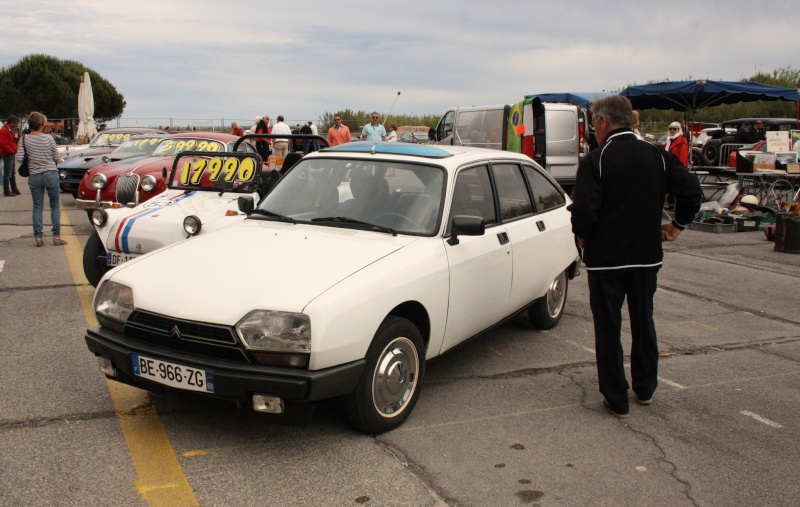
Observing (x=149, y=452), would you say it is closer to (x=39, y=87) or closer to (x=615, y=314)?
(x=615, y=314)

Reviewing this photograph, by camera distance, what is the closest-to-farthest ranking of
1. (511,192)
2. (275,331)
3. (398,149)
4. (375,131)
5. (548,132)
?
1. (275,331)
2. (398,149)
3. (511,192)
4. (548,132)
5. (375,131)

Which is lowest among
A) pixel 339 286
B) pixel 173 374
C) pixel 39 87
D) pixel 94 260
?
pixel 173 374

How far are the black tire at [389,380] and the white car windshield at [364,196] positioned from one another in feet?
2.65

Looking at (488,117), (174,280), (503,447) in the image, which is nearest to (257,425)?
(174,280)

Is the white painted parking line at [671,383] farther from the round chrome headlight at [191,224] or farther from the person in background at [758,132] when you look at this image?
the person in background at [758,132]

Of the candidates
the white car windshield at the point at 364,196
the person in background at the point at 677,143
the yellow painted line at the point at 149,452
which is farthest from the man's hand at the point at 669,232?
the person in background at the point at 677,143

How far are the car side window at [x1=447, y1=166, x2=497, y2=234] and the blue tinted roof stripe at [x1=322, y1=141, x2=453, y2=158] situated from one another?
23 cm

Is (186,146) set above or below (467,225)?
above

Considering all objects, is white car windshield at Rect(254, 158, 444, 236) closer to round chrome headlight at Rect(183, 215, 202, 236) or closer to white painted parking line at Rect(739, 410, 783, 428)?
round chrome headlight at Rect(183, 215, 202, 236)

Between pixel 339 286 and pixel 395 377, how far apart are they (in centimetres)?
69

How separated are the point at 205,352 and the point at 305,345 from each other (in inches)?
21.4

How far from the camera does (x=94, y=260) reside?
23.5 feet

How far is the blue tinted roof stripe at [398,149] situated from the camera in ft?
17.0

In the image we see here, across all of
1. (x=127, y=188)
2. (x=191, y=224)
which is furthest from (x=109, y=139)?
(x=191, y=224)
